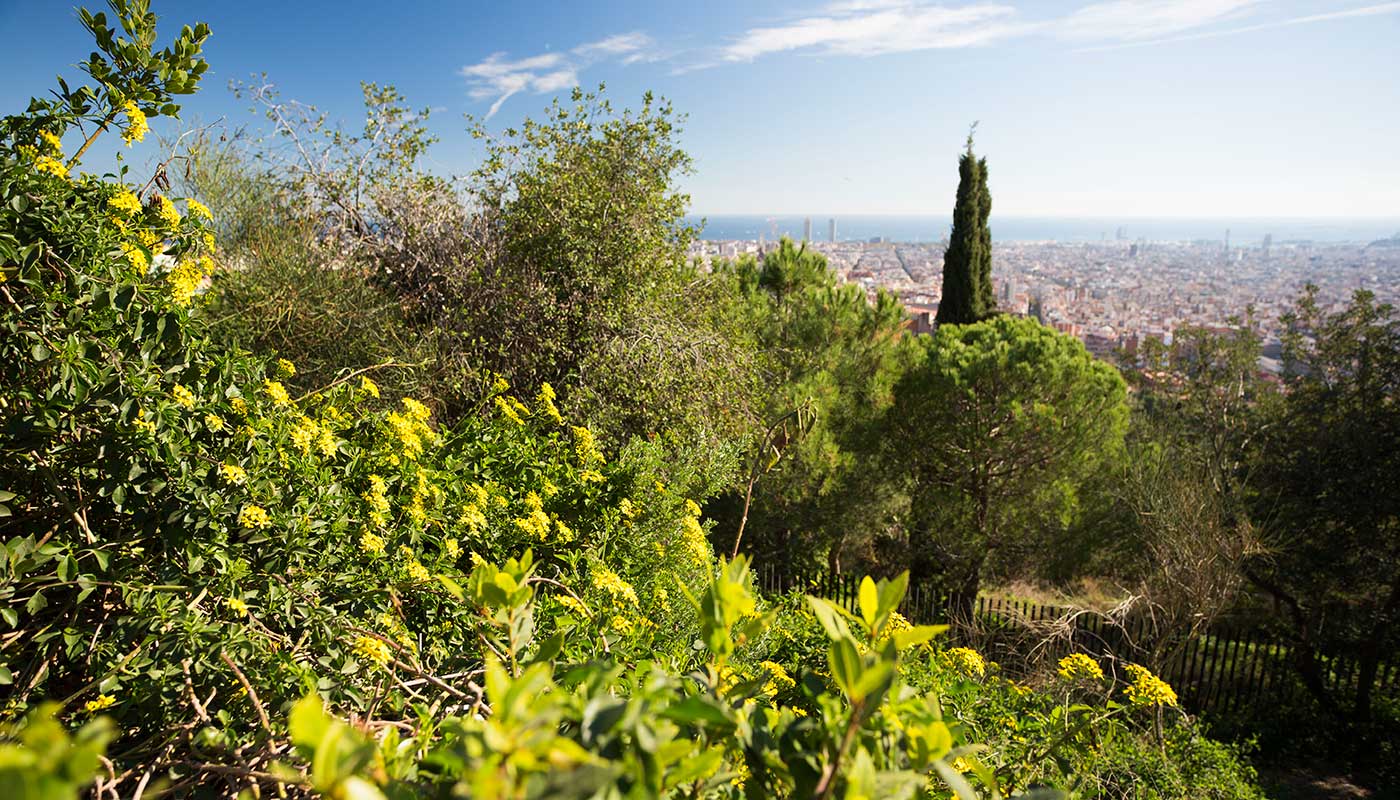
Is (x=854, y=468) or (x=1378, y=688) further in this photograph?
(x=854, y=468)

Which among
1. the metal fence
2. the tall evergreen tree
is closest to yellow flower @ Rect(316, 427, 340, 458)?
the metal fence

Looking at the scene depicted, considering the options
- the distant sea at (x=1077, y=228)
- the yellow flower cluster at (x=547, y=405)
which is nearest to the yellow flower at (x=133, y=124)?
the yellow flower cluster at (x=547, y=405)

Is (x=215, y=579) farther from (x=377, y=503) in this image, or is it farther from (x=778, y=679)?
(x=778, y=679)

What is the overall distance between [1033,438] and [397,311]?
23.7 ft

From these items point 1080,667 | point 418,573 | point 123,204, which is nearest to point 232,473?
point 418,573

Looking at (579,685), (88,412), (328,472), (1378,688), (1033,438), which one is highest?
(88,412)

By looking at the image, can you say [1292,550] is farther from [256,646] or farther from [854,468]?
→ [256,646]

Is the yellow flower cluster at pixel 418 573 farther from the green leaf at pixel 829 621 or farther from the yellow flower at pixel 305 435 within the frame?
the green leaf at pixel 829 621

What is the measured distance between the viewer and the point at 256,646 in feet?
4.93

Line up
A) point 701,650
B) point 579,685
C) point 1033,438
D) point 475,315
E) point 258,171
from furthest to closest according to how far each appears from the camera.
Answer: point 1033,438
point 258,171
point 475,315
point 701,650
point 579,685

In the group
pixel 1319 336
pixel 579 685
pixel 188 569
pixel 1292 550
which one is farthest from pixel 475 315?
pixel 1319 336

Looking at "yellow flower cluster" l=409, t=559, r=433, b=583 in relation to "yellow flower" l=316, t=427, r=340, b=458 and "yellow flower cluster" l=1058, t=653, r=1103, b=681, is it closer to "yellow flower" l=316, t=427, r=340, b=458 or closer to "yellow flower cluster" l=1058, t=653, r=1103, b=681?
"yellow flower" l=316, t=427, r=340, b=458

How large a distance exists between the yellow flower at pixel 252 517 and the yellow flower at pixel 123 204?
836 mm

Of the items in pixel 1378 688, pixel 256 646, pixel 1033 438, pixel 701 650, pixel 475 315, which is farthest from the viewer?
pixel 1033 438
